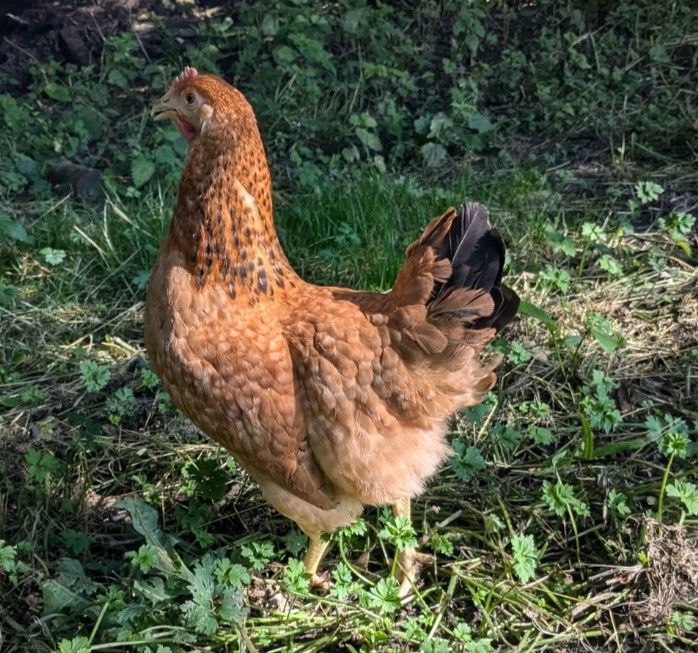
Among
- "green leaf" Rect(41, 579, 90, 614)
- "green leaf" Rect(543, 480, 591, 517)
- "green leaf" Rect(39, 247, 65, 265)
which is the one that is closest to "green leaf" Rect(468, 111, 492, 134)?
"green leaf" Rect(39, 247, 65, 265)

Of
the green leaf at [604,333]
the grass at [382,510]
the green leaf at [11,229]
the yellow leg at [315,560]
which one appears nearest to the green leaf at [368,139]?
the grass at [382,510]

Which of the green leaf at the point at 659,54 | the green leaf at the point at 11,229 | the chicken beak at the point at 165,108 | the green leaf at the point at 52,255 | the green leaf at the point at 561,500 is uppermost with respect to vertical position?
the chicken beak at the point at 165,108

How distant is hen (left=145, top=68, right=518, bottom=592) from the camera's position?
8.34 ft

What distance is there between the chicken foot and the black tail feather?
2.73 ft

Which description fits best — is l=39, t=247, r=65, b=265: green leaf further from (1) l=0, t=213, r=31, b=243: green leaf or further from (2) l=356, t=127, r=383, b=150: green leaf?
(2) l=356, t=127, r=383, b=150: green leaf

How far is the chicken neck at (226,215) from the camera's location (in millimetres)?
2607

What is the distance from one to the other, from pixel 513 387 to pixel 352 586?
3.91 feet

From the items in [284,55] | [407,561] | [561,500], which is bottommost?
[407,561]

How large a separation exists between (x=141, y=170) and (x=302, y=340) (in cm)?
248

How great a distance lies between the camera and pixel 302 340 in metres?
2.61

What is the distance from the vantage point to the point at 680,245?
167 inches

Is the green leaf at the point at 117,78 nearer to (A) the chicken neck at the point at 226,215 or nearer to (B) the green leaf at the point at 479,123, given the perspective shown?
(B) the green leaf at the point at 479,123

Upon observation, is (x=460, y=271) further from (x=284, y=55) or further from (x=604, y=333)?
(x=284, y=55)

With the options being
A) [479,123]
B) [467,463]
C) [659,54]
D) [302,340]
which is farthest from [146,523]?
[659,54]
